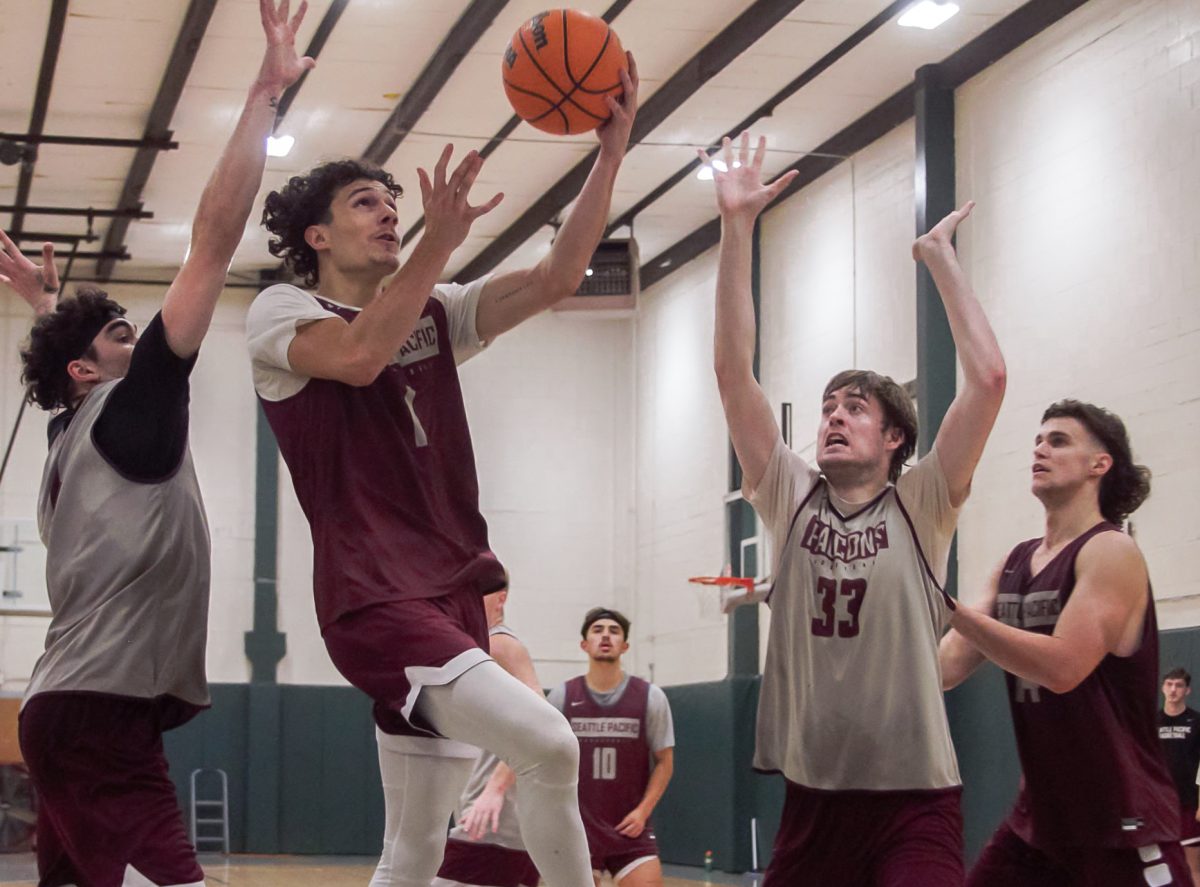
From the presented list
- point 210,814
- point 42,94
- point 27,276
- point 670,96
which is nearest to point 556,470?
point 210,814

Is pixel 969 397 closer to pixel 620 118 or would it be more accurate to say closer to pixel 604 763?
pixel 620 118

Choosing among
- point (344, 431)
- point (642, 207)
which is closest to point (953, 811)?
point (344, 431)

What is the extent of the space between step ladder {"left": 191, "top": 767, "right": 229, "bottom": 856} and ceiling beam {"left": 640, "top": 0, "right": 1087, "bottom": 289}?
723cm

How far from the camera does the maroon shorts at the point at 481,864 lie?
666cm

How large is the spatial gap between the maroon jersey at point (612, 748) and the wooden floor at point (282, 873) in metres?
4.48

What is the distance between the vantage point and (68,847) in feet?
12.9

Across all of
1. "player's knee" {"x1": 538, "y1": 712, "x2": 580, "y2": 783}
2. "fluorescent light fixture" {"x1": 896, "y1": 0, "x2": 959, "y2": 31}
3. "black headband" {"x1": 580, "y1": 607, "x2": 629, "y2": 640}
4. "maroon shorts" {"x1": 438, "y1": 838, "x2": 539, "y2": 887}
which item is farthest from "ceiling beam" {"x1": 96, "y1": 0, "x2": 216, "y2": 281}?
"player's knee" {"x1": 538, "y1": 712, "x2": 580, "y2": 783}

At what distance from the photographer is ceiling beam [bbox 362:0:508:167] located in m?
12.2

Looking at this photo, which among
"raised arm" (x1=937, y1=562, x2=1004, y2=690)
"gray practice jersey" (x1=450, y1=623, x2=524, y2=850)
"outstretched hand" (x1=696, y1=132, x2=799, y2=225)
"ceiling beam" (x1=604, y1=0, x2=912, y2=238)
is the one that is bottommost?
"gray practice jersey" (x1=450, y1=623, x2=524, y2=850)

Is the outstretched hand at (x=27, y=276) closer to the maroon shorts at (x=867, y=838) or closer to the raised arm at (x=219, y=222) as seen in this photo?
the raised arm at (x=219, y=222)

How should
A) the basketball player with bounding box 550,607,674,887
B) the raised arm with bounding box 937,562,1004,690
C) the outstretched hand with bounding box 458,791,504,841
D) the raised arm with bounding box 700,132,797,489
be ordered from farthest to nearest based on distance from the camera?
the basketball player with bounding box 550,607,674,887 → the outstretched hand with bounding box 458,791,504,841 → the raised arm with bounding box 937,562,1004,690 → the raised arm with bounding box 700,132,797,489

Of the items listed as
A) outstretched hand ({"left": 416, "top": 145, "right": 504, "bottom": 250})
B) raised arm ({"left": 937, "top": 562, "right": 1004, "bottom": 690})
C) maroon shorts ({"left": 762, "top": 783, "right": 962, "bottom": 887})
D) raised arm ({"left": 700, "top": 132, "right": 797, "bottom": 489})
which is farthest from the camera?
raised arm ({"left": 937, "top": 562, "right": 1004, "bottom": 690})

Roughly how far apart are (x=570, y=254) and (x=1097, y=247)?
7398mm

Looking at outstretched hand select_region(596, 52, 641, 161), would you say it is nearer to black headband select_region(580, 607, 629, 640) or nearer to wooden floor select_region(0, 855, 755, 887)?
black headband select_region(580, 607, 629, 640)
